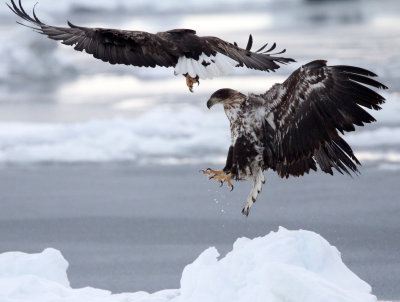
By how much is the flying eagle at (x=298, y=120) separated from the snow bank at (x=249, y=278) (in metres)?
0.41

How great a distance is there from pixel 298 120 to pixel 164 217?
2.20 meters

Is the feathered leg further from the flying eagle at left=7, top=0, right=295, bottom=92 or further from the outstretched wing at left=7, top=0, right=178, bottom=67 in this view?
the outstretched wing at left=7, top=0, right=178, bottom=67

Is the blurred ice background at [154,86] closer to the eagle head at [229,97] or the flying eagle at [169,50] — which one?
the flying eagle at [169,50]

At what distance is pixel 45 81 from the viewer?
11.6m

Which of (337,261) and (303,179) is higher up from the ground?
(303,179)

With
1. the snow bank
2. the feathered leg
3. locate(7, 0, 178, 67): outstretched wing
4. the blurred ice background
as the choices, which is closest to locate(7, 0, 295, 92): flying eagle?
locate(7, 0, 178, 67): outstretched wing

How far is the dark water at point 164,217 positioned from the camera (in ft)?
18.9

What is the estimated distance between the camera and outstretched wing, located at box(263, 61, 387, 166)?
14.6ft

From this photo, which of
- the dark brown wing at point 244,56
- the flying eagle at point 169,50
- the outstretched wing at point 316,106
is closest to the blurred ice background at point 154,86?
the dark brown wing at point 244,56

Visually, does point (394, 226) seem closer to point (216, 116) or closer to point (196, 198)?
point (196, 198)

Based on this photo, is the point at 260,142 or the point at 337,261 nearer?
the point at 337,261

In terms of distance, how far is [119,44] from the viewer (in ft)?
18.4

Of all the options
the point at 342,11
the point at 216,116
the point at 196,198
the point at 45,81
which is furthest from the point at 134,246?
the point at 342,11

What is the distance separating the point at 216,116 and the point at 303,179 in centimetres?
171
